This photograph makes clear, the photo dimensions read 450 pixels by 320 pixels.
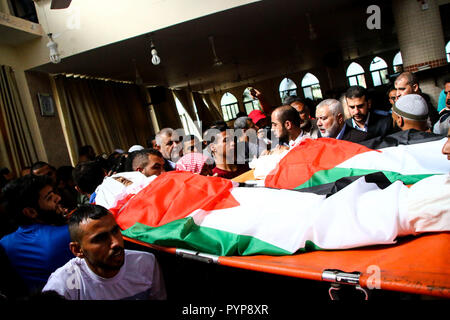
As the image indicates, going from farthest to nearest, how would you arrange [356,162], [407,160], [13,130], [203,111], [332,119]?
[203,111], [13,130], [332,119], [356,162], [407,160]

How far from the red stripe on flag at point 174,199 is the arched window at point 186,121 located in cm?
966

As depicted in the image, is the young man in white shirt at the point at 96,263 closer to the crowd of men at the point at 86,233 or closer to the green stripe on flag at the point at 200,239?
the crowd of men at the point at 86,233

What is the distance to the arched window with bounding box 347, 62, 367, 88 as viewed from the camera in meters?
15.2

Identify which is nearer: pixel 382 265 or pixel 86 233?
pixel 382 265

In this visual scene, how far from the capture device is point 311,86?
1543 cm

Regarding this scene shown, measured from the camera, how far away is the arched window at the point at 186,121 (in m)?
11.6

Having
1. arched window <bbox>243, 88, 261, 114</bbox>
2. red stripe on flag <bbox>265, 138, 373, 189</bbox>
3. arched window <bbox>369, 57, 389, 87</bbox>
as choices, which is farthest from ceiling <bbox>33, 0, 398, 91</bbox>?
arched window <bbox>243, 88, 261, 114</bbox>

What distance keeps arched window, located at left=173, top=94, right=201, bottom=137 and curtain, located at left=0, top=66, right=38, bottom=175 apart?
6.44 metres

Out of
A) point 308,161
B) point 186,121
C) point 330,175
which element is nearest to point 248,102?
point 186,121

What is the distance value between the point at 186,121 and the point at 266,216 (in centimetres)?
1097

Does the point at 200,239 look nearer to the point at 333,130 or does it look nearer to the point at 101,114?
the point at 333,130

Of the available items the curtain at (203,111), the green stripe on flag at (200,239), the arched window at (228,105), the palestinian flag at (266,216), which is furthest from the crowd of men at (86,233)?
the arched window at (228,105)

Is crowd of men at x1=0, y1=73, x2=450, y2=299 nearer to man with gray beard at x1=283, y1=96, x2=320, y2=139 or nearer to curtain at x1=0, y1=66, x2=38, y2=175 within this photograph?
→ man with gray beard at x1=283, y1=96, x2=320, y2=139
